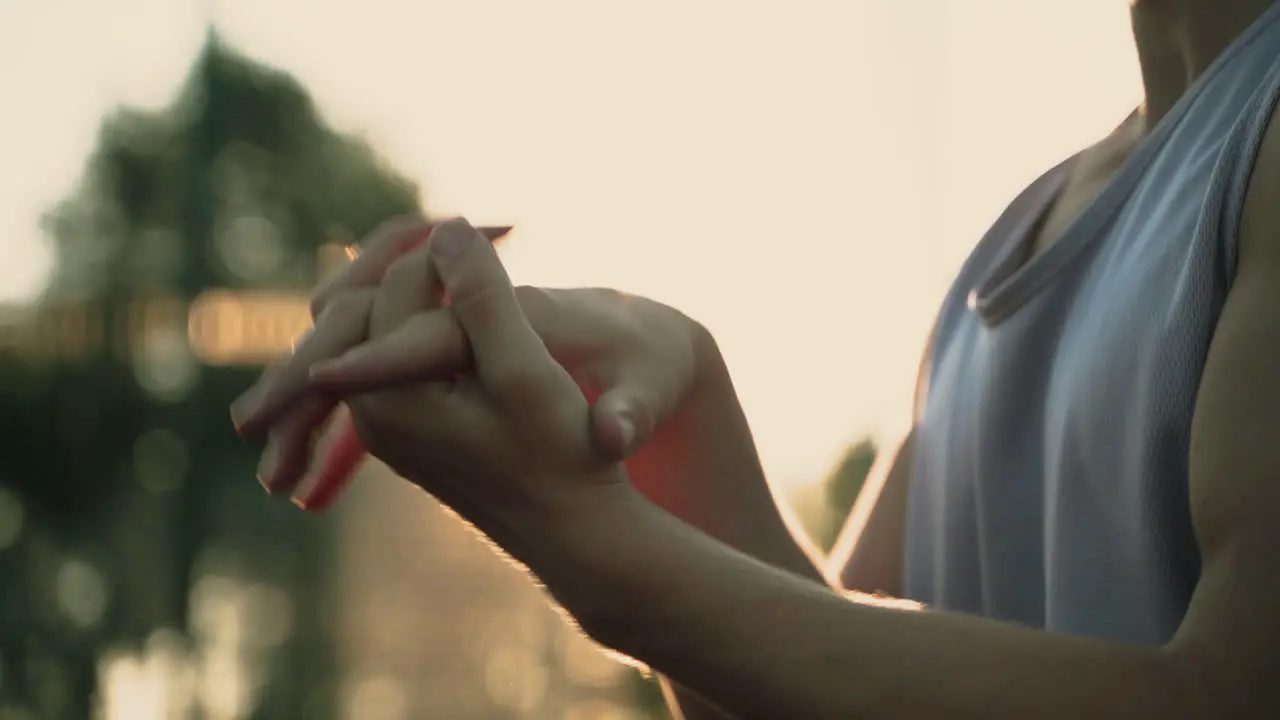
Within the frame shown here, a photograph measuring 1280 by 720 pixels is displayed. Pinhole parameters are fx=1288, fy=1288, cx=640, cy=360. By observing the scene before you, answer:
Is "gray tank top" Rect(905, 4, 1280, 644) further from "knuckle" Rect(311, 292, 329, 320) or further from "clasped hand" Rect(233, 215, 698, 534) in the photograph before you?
"knuckle" Rect(311, 292, 329, 320)

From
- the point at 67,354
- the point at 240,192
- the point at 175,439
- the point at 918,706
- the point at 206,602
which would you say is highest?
the point at 918,706

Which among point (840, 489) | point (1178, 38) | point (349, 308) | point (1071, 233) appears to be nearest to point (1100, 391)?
point (1071, 233)

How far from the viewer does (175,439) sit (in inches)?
196

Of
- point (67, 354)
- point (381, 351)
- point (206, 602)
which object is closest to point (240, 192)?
point (67, 354)

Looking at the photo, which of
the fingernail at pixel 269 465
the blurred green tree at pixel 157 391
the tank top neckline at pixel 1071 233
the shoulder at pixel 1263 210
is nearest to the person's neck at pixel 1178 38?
the tank top neckline at pixel 1071 233

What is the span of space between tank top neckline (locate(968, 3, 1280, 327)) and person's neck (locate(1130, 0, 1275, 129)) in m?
0.03

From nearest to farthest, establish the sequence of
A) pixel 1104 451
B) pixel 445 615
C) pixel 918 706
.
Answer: pixel 918 706
pixel 1104 451
pixel 445 615

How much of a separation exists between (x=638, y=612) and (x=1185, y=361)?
231 mm

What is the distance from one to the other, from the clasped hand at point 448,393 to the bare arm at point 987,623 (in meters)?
0.03

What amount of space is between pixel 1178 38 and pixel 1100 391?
228mm

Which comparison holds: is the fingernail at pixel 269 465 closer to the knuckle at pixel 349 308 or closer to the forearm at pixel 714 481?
the knuckle at pixel 349 308

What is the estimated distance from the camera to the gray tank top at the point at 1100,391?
0.50 metres

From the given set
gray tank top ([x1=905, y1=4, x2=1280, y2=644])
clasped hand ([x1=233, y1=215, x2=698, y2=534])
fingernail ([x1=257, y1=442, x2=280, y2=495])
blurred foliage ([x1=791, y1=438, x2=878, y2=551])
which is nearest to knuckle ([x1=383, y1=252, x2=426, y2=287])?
clasped hand ([x1=233, y1=215, x2=698, y2=534])

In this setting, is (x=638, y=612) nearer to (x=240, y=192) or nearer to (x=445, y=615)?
(x=445, y=615)
